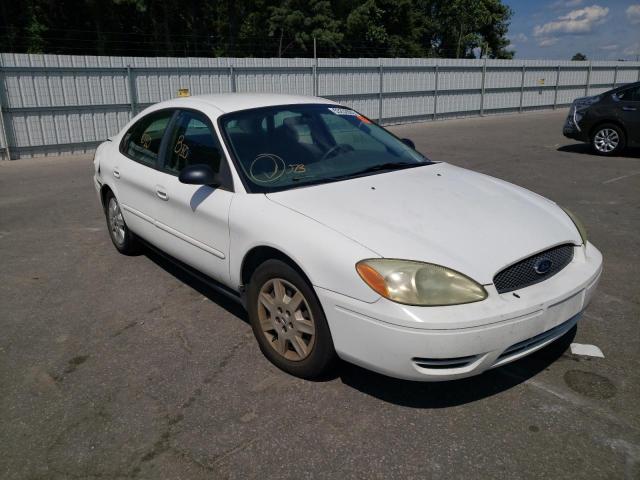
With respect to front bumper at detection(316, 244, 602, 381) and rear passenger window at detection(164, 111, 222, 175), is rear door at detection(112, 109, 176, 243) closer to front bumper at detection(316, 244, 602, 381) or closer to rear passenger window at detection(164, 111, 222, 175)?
rear passenger window at detection(164, 111, 222, 175)

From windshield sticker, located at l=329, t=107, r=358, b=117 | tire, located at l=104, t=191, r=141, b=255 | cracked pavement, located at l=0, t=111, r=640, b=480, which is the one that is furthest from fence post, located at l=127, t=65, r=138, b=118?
windshield sticker, located at l=329, t=107, r=358, b=117

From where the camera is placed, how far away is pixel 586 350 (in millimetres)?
3377

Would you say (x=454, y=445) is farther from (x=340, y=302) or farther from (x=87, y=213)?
(x=87, y=213)

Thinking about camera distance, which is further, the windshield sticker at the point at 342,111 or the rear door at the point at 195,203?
the windshield sticker at the point at 342,111

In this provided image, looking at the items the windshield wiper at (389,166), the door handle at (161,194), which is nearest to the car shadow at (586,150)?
the windshield wiper at (389,166)

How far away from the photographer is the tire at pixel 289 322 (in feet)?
9.29

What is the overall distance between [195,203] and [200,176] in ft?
1.02

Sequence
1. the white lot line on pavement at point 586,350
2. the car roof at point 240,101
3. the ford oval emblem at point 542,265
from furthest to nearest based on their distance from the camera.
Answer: the car roof at point 240,101
the white lot line on pavement at point 586,350
the ford oval emblem at point 542,265

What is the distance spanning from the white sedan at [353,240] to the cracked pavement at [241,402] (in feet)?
0.99

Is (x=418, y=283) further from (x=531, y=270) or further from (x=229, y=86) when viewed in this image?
(x=229, y=86)

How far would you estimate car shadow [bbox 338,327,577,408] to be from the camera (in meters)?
2.89

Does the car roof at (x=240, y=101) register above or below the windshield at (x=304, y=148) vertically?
above

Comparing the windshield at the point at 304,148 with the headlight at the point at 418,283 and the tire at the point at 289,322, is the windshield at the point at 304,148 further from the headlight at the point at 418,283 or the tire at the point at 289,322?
the headlight at the point at 418,283

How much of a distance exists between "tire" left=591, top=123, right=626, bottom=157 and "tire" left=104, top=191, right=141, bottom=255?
9.87 metres
